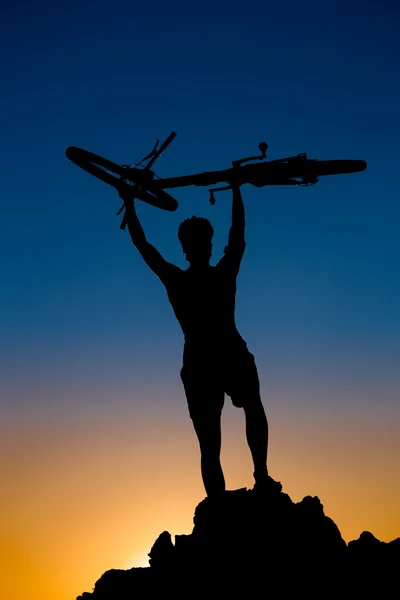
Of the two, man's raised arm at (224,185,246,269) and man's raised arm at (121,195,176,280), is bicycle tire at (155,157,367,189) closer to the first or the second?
man's raised arm at (224,185,246,269)

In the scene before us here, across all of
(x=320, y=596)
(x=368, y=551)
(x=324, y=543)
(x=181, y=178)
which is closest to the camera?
(x=320, y=596)

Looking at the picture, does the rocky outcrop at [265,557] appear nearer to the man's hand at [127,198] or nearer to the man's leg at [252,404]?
the man's leg at [252,404]

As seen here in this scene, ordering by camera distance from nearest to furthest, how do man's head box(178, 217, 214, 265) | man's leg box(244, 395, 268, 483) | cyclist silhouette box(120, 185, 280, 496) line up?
1. man's leg box(244, 395, 268, 483)
2. cyclist silhouette box(120, 185, 280, 496)
3. man's head box(178, 217, 214, 265)

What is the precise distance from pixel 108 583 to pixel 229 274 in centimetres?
458

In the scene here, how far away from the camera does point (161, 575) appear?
897 cm

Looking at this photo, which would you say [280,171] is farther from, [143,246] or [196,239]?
[143,246]

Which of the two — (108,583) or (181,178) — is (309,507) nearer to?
(108,583)

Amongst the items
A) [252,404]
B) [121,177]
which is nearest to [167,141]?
[121,177]

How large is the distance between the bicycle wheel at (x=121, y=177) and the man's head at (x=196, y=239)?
2.74 ft

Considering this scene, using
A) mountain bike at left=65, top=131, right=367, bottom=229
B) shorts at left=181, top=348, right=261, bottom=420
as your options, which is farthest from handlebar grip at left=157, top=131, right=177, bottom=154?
shorts at left=181, top=348, right=261, bottom=420

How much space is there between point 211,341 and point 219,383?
22.4 inches

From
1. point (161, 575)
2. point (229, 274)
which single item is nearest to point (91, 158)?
point (229, 274)

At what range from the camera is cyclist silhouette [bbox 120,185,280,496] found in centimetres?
905

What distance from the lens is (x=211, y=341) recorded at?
9.20m
